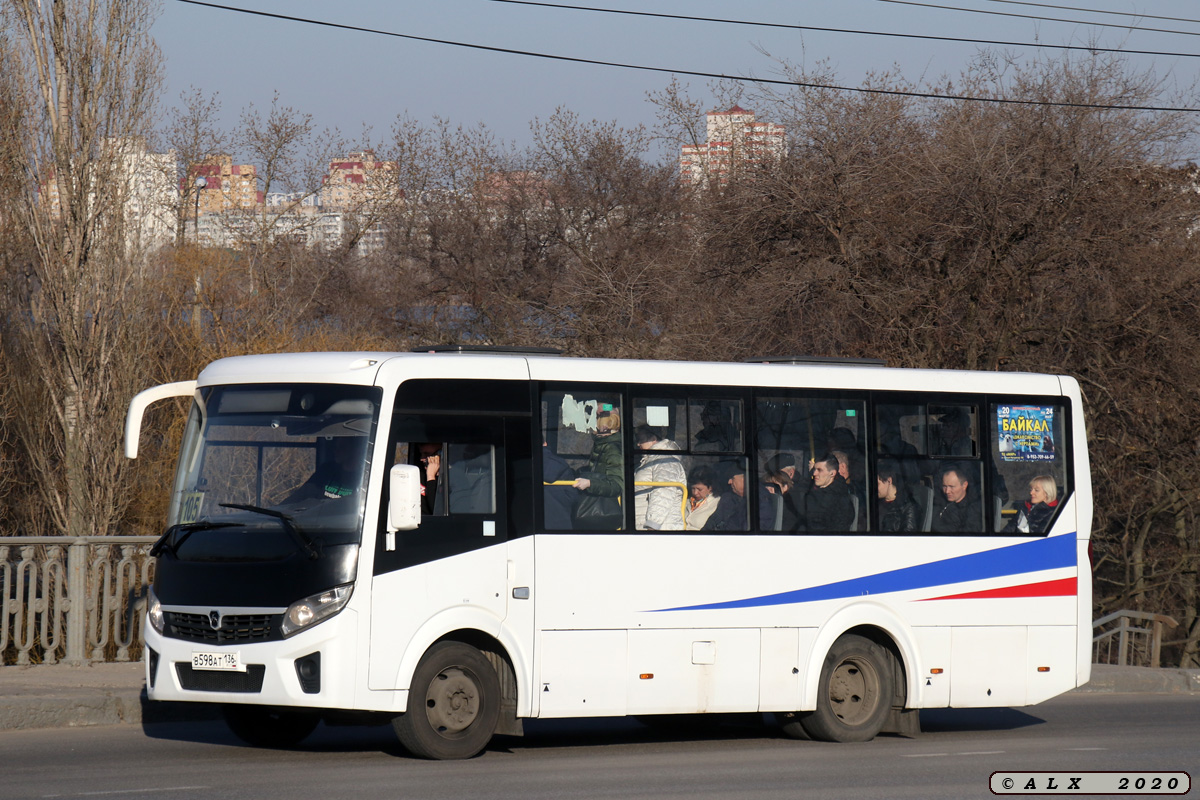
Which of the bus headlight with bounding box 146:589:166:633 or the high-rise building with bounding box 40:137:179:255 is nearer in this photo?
the bus headlight with bounding box 146:589:166:633

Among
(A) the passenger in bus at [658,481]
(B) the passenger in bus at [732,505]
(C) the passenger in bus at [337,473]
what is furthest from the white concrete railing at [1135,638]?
(C) the passenger in bus at [337,473]

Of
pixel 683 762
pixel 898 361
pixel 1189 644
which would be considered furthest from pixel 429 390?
pixel 1189 644

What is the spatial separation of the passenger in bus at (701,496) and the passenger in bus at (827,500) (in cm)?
82

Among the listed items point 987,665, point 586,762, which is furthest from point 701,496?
point 987,665

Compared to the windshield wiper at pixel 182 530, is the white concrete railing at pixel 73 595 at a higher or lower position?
lower

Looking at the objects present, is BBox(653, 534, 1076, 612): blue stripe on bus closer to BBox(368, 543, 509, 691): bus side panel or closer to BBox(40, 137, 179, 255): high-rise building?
BBox(368, 543, 509, 691): bus side panel

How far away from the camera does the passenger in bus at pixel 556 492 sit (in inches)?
393

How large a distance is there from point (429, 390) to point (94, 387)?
10.1 m

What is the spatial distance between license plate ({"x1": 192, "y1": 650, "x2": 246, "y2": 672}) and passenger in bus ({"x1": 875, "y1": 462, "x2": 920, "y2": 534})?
502cm

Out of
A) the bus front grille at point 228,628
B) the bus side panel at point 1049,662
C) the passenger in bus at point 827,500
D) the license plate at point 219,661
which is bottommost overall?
the bus side panel at point 1049,662

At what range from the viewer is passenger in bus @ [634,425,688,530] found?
34.1 ft

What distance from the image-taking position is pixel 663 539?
34.2 ft

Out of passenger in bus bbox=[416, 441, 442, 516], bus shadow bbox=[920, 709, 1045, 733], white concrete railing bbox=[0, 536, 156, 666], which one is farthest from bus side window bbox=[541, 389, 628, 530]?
white concrete railing bbox=[0, 536, 156, 666]

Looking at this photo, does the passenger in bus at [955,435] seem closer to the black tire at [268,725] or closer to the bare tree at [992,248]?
the black tire at [268,725]
